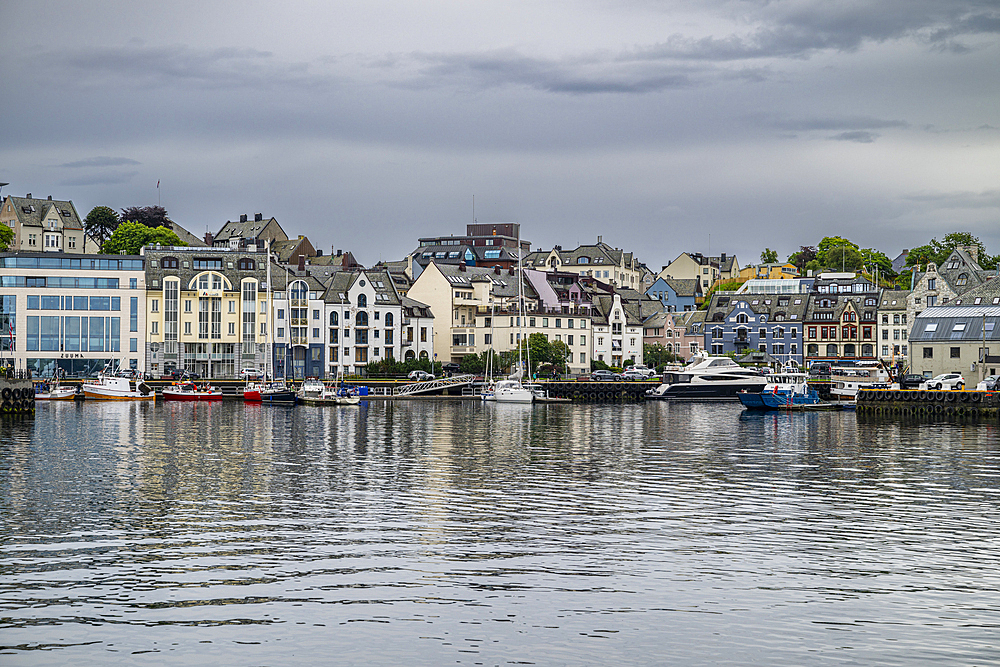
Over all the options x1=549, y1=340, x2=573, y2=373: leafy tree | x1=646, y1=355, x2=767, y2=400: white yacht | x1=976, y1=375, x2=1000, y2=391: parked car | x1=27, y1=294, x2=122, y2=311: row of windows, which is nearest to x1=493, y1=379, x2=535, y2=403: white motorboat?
x1=646, y1=355, x2=767, y2=400: white yacht

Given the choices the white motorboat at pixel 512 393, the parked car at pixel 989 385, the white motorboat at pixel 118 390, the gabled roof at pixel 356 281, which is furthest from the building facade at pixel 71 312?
the parked car at pixel 989 385

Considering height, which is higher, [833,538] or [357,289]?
[357,289]

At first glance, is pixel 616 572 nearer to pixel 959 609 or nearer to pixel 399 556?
pixel 399 556

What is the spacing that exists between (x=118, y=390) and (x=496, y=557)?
97.7 metres

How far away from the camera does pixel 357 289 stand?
149125mm

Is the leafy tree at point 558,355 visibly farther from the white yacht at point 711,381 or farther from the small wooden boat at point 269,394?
the small wooden boat at point 269,394

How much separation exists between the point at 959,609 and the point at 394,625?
39.4 ft

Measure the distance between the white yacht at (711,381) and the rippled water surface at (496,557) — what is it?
6552 centimetres

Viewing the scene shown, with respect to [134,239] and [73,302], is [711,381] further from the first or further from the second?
[134,239]

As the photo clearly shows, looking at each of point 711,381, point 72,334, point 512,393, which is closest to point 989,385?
point 711,381

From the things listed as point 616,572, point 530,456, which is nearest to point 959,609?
point 616,572

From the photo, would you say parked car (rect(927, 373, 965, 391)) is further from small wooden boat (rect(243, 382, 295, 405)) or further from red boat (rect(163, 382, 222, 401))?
red boat (rect(163, 382, 222, 401))

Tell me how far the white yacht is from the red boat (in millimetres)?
50084

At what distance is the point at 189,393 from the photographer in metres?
120
